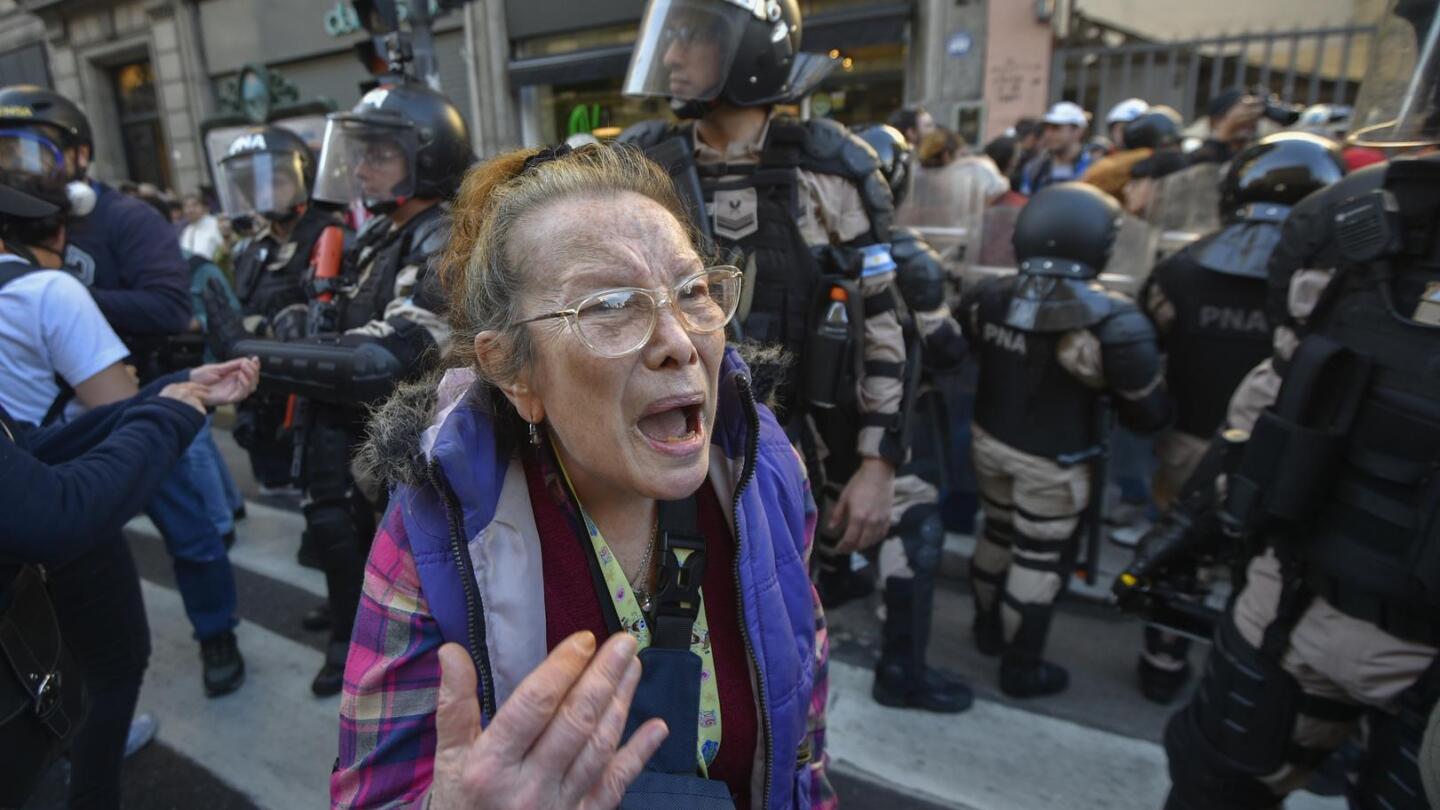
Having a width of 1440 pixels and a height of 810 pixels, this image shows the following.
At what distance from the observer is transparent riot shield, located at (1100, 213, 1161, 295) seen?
4.04 m

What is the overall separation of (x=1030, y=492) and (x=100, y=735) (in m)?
3.16

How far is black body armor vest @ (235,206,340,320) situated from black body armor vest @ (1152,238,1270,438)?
394 centimetres

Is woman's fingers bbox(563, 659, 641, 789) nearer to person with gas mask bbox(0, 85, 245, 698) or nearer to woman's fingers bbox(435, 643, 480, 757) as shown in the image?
woman's fingers bbox(435, 643, 480, 757)

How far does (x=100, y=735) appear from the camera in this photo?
7.57 feet

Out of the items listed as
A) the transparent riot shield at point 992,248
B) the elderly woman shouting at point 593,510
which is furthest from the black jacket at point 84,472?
the transparent riot shield at point 992,248

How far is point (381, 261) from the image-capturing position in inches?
A: 119

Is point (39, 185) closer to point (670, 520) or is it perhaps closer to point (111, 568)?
point (111, 568)

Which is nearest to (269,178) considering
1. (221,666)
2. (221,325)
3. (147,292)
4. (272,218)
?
(272,218)

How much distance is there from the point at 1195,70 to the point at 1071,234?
6518 mm

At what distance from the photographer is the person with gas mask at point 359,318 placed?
2627mm

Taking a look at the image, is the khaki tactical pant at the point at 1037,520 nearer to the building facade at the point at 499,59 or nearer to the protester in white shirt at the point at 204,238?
the building facade at the point at 499,59

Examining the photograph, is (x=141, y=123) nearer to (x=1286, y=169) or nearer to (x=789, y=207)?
(x=789, y=207)

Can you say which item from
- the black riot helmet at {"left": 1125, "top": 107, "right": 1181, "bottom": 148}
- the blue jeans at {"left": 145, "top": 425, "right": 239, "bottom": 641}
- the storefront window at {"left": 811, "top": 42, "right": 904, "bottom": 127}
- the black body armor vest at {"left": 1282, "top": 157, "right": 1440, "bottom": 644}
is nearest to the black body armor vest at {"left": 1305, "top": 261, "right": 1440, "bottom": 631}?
the black body armor vest at {"left": 1282, "top": 157, "right": 1440, "bottom": 644}

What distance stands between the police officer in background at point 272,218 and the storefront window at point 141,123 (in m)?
16.2
